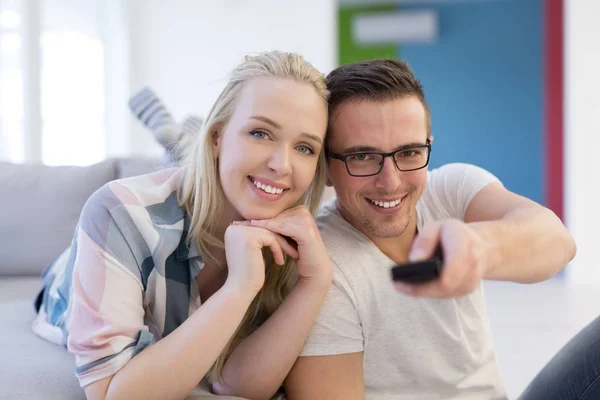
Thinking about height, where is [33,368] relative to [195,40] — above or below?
below

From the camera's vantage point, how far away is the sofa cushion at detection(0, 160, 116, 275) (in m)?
2.25

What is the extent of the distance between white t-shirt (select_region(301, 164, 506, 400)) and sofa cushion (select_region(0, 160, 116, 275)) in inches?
48.6

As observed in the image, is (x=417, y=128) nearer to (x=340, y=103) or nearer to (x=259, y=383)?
(x=340, y=103)

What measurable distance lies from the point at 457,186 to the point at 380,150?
276 millimetres

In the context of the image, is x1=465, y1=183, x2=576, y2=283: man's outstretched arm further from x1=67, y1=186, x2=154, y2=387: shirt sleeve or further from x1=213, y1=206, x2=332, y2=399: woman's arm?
x1=67, y1=186, x2=154, y2=387: shirt sleeve

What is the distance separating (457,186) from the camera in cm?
150

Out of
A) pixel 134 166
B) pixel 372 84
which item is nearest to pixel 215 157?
pixel 372 84

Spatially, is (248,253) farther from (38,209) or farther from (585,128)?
(585,128)

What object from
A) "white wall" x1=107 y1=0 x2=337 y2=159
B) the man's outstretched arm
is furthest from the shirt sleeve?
"white wall" x1=107 y1=0 x2=337 y2=159

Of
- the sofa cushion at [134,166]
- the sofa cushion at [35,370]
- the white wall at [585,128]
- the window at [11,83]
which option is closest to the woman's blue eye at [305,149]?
the sofa cushion at [35,370]

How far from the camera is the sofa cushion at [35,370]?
116 centimetres

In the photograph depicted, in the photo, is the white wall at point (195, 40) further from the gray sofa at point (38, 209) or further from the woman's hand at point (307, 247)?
the woman's hand at point (307, 247)

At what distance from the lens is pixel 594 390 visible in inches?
45.3

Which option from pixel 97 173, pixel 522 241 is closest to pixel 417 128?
pixel 522 241
